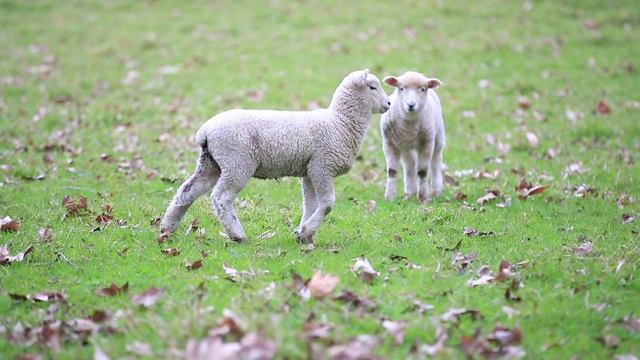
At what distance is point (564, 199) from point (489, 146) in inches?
129

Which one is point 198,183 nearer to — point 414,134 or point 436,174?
point 414,134

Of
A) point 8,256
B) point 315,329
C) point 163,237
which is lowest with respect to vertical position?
point 163,237

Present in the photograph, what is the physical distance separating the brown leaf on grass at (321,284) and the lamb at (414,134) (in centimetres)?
375

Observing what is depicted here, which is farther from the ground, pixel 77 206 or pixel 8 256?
pixel 8 256

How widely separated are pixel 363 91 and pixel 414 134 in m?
2.01

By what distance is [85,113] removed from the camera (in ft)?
48.2

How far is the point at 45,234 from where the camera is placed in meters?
7.53

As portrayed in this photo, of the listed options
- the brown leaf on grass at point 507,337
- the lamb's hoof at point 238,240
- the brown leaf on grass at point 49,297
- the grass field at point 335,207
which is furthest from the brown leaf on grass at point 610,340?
the brown leaf on grass at point 49,297

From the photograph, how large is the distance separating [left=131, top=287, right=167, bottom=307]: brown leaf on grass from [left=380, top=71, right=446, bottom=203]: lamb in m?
4.50

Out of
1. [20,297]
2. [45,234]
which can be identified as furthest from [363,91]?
[20,297]

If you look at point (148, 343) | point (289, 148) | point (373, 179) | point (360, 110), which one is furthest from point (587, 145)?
point (148, 343)

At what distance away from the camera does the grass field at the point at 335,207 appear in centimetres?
527

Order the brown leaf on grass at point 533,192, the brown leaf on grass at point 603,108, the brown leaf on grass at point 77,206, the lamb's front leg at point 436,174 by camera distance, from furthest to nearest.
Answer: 1. the brown leaf on grass at point 603,108
2. the lamb's front leg at point 436,174
3. the brown leaf on grass at point 533,192
4. the brown leaf on grass at point 77,206

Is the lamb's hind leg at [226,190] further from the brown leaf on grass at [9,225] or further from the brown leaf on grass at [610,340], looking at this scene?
the brown leaf on grass at [610,340]
